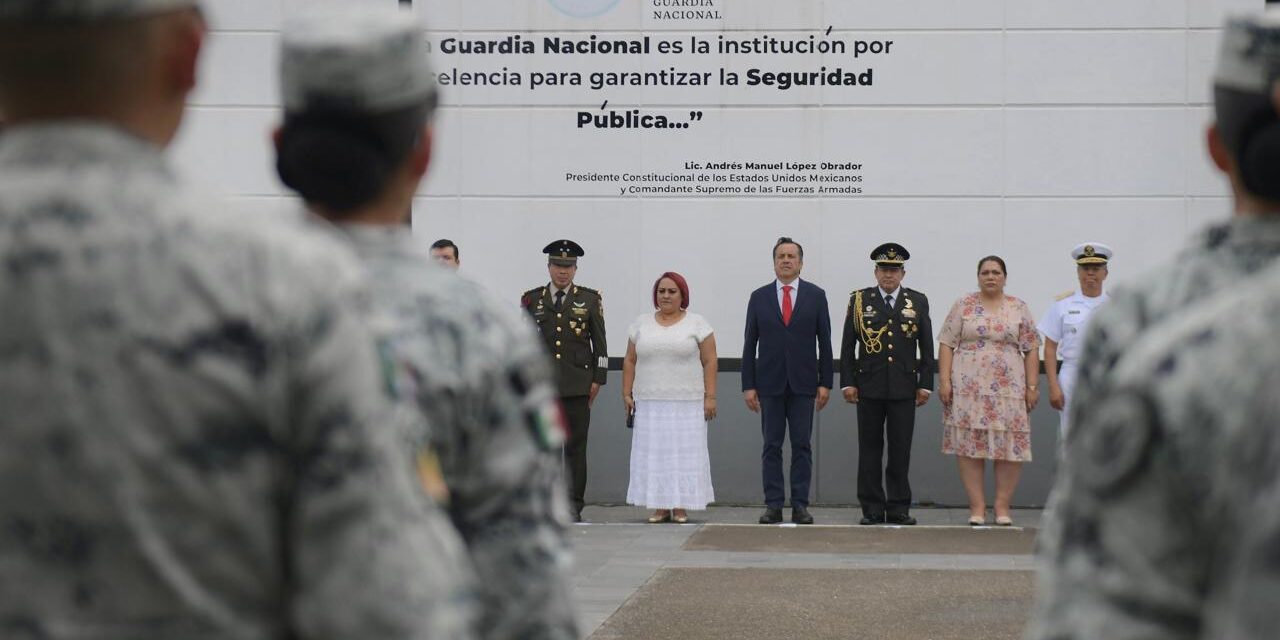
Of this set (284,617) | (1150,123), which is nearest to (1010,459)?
(1150,123)

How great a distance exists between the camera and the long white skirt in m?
14.0

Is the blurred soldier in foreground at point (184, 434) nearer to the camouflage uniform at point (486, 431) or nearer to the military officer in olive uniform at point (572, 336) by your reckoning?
the camouflage uniform at point (486, 431)

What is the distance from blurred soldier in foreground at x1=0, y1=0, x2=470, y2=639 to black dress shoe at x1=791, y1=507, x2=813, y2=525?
12.4 metres

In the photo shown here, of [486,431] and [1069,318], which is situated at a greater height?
[486,431]

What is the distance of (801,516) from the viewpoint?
46.3ft

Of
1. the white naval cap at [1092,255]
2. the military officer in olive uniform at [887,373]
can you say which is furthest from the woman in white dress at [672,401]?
the white naval cap at [1092,255]

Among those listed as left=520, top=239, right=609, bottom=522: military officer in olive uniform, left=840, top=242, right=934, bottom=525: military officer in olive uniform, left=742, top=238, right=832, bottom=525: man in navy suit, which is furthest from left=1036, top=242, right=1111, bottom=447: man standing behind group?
left=520, top=239, right=609, bottom=522: military officer in olive uniform

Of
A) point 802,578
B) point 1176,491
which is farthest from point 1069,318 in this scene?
point 1176,491

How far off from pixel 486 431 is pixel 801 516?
37.8ft

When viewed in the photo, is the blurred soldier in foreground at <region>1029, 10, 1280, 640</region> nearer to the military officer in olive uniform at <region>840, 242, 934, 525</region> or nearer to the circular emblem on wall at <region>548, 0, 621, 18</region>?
the military officer in olive uniform at <region>840, 242, 934, 525</region>

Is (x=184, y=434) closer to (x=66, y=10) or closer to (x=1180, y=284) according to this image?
(x=66, y=10)

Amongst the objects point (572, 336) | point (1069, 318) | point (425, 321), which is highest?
point (425, 321)

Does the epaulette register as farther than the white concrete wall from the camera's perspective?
No

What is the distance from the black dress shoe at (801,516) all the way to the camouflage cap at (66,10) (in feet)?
40.7
